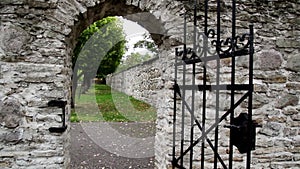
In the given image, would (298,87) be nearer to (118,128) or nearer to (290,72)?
(290,72)

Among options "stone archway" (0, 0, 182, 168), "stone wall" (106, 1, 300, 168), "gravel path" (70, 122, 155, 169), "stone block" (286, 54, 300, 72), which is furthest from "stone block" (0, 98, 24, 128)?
"stone block" (286, 54, 300, 72)

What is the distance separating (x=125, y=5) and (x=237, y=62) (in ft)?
4.10

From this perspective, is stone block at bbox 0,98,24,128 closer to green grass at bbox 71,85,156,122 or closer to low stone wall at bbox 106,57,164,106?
low stone wall at bbox 106,57,164,106

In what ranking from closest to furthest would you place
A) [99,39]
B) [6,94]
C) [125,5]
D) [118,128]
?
[6,94] < [125,5] < [118,128] < [99,39]

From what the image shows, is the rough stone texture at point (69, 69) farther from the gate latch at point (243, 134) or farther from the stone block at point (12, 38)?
the gate latch at point (243, 134)

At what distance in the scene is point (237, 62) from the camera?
308 cm

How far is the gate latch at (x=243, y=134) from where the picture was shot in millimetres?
1806

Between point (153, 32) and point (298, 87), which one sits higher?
point (153, 32)

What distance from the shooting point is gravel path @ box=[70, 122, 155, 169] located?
17.0 feet

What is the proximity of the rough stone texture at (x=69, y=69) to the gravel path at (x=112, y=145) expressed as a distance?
199 centimetres

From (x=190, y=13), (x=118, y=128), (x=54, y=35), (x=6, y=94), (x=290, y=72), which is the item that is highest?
(x=190, y=13)

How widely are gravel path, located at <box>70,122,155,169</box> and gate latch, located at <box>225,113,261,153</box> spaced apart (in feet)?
10.9

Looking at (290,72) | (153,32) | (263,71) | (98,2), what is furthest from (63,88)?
(290,72)

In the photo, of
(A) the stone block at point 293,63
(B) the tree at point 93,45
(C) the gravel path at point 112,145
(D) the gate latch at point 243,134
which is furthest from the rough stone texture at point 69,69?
(B) the tree at point 93,45
